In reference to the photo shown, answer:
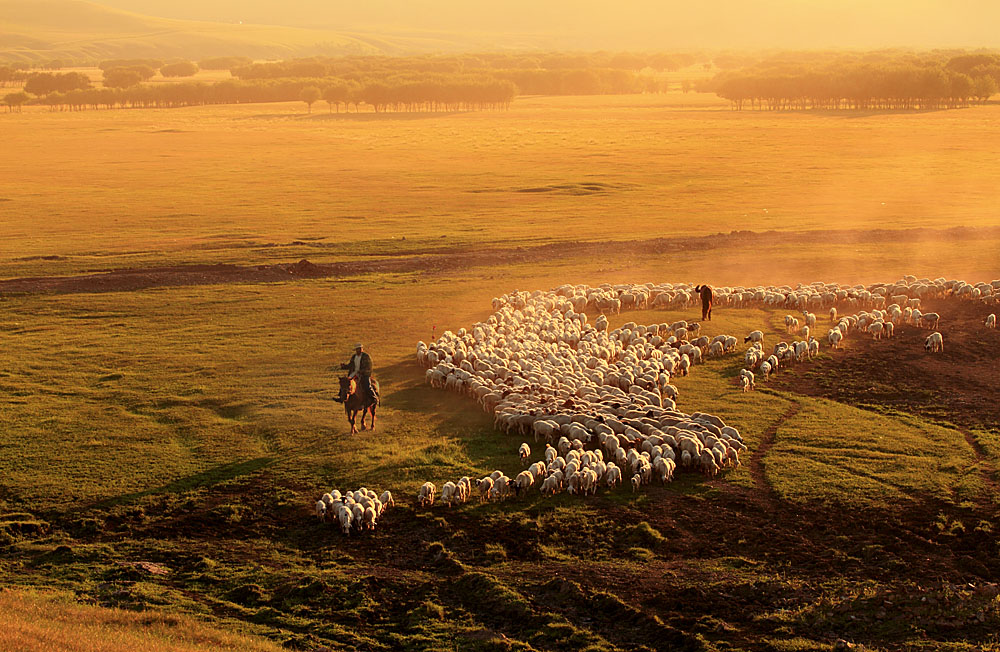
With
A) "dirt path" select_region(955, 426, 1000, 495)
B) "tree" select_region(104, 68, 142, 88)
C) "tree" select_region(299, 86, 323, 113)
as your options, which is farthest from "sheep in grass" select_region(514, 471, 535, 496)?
"tree" select_region(104, 68, 142, 88)

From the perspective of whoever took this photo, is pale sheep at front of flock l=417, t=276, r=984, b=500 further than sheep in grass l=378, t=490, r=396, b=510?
Yes

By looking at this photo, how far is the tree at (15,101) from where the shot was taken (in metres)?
148

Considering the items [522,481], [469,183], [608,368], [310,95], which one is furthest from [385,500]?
[310,95]

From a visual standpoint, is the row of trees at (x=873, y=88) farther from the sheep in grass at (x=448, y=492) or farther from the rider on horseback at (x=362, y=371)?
the sheep in grass at (x=448, y=492)

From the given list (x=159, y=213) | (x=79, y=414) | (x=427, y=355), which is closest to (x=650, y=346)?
(x=427, y=355)

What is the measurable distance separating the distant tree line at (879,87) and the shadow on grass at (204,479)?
12241 centimetres

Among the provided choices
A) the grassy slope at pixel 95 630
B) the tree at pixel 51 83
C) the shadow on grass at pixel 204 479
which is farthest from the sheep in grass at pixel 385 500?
the tree at pixel 51 83

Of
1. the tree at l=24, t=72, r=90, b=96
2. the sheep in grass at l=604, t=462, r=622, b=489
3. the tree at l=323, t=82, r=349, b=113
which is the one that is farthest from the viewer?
the tree at l=24, t=72, r=90, b=96

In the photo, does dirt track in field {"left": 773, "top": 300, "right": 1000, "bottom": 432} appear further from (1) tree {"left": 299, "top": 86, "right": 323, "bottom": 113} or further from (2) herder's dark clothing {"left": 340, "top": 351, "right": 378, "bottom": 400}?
(1) tree {"left": 299, "top": 86, "right": 323, "bottom": 113}

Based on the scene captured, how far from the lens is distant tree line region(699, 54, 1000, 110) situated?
122500mm

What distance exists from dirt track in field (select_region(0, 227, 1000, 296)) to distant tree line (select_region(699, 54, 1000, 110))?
3472 inches

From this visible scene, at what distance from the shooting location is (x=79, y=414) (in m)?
21.1

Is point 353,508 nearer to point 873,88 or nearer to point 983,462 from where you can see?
point 983,462

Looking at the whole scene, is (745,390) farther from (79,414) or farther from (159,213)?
(159,213)
